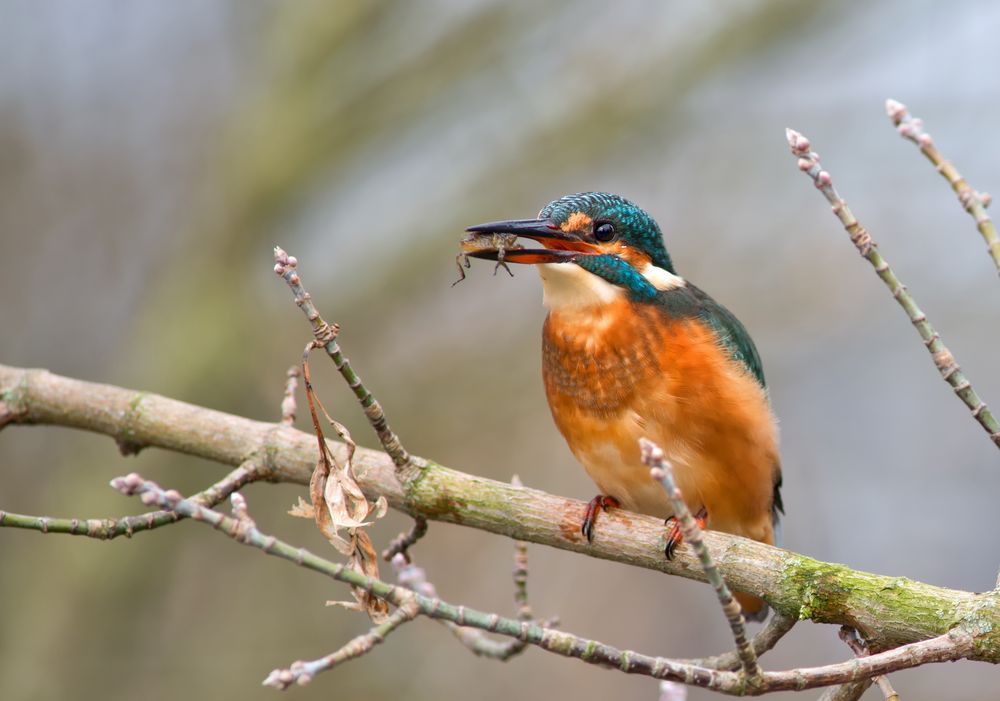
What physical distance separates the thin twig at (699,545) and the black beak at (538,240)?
1.11 meters

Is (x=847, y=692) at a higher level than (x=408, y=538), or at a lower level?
lower

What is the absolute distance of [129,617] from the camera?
5.64 meters

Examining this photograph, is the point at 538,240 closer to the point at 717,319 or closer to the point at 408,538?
the point at 717,319

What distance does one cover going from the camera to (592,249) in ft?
9.23

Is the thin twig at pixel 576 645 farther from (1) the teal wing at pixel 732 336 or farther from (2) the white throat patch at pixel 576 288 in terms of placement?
(2) the white throat patch at pixel 576 288

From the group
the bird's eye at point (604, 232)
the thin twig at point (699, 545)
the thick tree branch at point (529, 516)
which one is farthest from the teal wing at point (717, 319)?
the thin twig at point (699, 545)

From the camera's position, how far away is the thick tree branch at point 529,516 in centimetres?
196

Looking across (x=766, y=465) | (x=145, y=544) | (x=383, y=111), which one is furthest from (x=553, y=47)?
(x=766, y=465)

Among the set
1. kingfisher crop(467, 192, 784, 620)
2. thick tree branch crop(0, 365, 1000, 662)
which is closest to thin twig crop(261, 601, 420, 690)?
thick tree branch crop(0, 365, 1000, 662)

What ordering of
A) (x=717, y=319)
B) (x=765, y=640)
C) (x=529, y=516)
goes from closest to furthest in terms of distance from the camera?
(x=765, y=640) → (x=529, y=516) → (x=717, y=319)

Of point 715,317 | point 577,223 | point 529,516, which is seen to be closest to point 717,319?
point 715,317

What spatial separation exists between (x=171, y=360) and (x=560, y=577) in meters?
2.39

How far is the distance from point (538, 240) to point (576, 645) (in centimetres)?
130

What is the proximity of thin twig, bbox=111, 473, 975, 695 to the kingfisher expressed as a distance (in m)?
0.98
